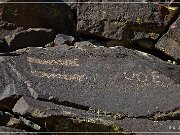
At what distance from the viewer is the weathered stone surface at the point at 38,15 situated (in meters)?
9.66

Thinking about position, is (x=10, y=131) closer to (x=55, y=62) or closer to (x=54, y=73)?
(x=54, y=73)

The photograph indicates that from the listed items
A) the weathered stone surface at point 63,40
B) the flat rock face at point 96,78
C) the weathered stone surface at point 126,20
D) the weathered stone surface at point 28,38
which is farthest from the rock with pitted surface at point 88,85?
the weathered stone surface at point 126,20

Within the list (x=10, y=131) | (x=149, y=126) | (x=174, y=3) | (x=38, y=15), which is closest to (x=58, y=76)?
(x=10, y=131)

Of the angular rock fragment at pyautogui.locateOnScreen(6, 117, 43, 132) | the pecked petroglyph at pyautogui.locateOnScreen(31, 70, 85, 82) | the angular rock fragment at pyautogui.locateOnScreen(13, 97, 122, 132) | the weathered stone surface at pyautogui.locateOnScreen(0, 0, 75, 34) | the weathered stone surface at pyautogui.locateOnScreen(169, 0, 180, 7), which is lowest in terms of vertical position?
the angular rock fragment at pyautogui.locateOnScreen(6, 117, 43, 132)

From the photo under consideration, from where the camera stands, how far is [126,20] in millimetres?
9664

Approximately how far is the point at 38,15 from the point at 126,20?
80.2 inches

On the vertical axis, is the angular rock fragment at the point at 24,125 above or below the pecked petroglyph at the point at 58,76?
below

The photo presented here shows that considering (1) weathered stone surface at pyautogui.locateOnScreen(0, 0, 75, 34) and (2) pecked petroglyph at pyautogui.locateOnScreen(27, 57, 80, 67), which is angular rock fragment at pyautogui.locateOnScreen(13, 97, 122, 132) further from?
(1) weathered stone surface at pyautogui.locateOnScreen(0, 0, 75, 34)

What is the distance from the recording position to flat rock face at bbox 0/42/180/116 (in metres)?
6.88

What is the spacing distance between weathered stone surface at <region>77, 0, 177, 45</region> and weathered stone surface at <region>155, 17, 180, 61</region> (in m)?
0.25

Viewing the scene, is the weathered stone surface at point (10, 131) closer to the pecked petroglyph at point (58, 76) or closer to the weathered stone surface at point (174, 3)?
the pecked petroglyph at point (58, 76)

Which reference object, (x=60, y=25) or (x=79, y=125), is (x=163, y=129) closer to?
(x=79, y=125)

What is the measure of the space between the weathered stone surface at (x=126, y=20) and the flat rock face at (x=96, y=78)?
122 cm

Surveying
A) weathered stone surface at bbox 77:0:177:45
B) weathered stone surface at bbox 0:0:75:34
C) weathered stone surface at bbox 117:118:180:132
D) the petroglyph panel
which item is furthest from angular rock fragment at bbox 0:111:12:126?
weathered stone surface at bbox 77:0:177:45
